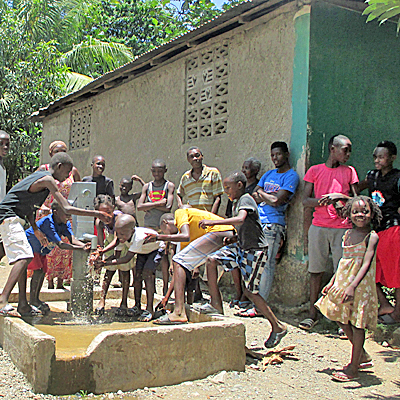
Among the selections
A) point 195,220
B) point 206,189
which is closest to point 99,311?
point 195,220

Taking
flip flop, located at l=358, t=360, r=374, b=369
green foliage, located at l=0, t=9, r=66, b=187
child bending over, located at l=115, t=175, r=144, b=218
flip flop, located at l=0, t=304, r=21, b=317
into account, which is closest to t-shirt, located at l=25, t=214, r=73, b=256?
flip flop, located at l=0, t=304, r=21, b=317

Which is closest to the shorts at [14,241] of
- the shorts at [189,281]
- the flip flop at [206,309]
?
the shorts at [189,281]

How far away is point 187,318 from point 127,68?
532 cm

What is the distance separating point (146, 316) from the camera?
453 centimetres

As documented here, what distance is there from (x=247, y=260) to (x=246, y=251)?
78mm

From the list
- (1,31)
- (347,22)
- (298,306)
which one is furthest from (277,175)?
(1,31)

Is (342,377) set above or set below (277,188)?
below

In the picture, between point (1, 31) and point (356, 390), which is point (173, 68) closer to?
point (356, 390)

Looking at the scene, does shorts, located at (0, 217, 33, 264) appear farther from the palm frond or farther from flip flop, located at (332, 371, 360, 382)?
the palm frond

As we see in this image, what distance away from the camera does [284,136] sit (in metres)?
5.54

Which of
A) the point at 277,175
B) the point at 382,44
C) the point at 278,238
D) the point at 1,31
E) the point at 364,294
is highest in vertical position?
the point at 1,31

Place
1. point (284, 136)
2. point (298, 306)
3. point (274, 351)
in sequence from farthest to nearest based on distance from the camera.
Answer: point (284, 136) < point (298, 306) < point (274, 351)

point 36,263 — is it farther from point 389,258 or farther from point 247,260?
point 389,258

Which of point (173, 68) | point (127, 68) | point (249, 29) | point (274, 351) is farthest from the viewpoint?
point (127, 68)
